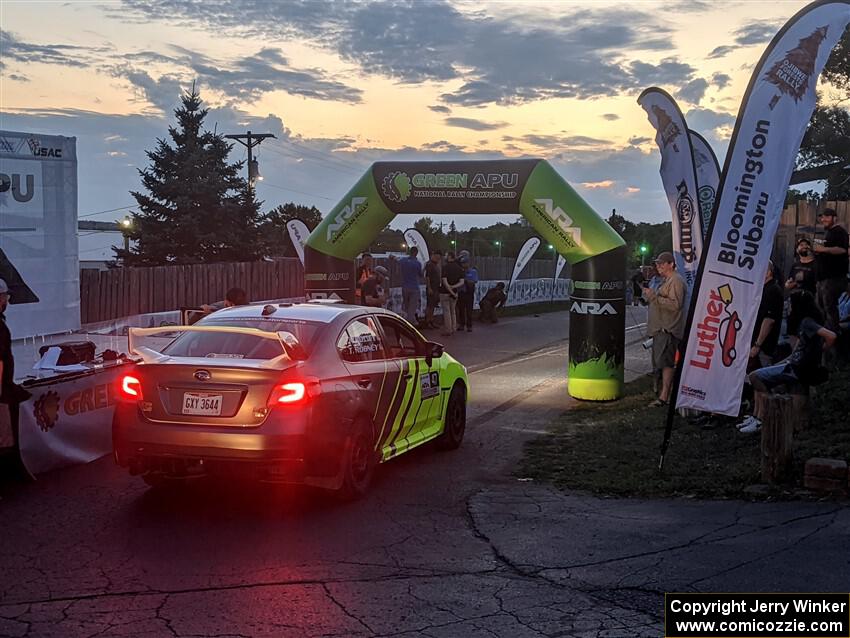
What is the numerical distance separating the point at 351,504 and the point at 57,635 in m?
2.94

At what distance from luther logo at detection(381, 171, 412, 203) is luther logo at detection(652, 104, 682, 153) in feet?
15.9

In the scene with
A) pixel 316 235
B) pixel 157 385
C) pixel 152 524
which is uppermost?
pixel 316 235

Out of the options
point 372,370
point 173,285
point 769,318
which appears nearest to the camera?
point 372,370

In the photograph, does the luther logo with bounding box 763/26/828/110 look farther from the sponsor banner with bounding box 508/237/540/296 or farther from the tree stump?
the sponsor banner with bounding box 508/237/540/296

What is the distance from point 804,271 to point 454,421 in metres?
4.91

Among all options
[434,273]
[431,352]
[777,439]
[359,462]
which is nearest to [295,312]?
[359,462]

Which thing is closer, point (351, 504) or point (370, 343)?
point (351, 504)

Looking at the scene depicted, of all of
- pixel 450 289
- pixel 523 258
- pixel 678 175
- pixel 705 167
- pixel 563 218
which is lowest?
pixel 450 289

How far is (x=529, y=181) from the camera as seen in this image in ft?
47.0

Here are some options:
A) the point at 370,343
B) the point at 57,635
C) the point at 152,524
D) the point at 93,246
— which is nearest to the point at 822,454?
the point at 370,343

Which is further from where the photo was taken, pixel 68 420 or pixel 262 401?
pixel 68 420

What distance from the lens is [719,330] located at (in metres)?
8.27

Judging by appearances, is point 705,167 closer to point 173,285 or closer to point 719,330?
point 719,330

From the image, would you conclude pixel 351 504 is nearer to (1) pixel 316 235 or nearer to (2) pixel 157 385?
(2) pixel 157 385
